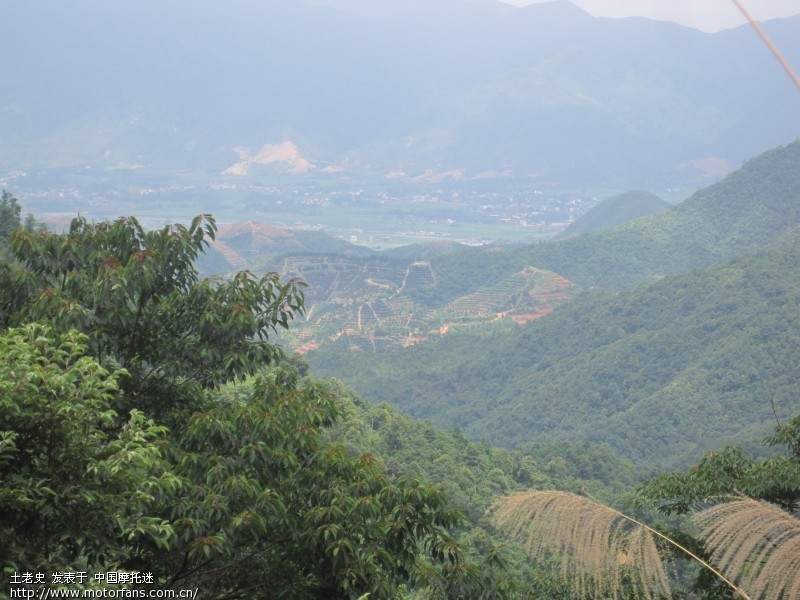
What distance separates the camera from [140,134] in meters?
181

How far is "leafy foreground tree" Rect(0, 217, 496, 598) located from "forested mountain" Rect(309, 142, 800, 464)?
23.9m

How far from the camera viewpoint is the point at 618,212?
95625 millimetres

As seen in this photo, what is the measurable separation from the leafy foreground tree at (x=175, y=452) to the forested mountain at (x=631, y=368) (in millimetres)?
23904

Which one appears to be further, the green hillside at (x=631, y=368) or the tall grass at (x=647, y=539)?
the green hillside at (x=631, y=368)

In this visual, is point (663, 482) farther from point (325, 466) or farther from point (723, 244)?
point (723, 244)

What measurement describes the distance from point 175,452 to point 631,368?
1431 inches

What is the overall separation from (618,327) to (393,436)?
25348 mm

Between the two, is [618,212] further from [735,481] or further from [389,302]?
[735,481]

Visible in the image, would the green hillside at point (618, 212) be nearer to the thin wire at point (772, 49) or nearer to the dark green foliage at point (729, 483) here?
the dark green foliage at point (729, 483)

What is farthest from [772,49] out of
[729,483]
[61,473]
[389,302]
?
[389,302]

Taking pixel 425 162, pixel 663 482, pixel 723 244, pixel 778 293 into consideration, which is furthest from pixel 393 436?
pixel 425 162

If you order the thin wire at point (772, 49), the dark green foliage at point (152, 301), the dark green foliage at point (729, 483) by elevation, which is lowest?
the dark green foliage at point (729, 483)

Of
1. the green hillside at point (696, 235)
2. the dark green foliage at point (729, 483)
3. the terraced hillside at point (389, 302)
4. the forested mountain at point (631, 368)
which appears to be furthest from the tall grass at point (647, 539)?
the green hillside at point (696, 235)

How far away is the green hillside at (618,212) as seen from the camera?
92.4 metres
